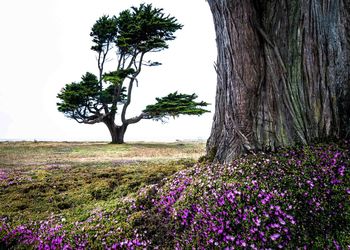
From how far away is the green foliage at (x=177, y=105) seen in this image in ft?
68.7

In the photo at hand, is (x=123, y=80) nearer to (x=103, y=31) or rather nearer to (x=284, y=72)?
(x=103, y=31)

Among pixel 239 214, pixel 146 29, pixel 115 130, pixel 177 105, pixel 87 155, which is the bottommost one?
pixel 87 155

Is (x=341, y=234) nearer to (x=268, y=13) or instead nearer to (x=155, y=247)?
(x=155, y=247)

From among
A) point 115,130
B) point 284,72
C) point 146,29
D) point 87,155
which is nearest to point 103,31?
point 146,29

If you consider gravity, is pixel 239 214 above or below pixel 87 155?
above

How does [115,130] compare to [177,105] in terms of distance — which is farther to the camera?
[115,130]

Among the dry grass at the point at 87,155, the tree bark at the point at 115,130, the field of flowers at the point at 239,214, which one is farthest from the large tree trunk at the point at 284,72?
the tree bark at the point at 115,130

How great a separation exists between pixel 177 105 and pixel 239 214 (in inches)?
755

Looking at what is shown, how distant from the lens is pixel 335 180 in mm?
2277

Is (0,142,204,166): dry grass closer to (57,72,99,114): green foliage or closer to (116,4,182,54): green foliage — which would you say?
(57,72,99,114): green foliage

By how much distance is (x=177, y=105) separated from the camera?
2119 centimetres

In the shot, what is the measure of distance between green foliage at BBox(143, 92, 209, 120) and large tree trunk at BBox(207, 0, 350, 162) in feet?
56.7

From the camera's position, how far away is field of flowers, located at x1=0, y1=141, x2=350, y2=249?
2045 mm

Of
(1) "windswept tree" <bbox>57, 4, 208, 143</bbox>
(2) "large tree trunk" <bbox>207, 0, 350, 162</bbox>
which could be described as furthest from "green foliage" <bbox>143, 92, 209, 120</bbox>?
(2) "large tree trunk" <bbox>207, 0, 350, 162</bbox>
